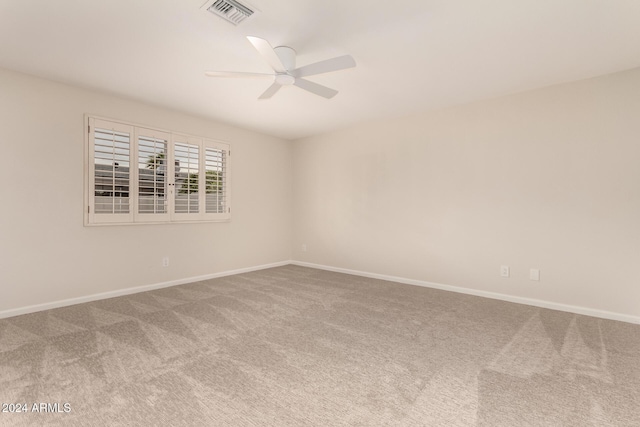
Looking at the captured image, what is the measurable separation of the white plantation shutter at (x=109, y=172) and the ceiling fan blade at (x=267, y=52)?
2410 millimetres

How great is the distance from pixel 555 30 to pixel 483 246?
235 cm

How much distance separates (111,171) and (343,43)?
305cm

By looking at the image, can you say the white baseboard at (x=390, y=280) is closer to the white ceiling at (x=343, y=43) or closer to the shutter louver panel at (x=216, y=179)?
the shutter louver panel at (x=216, y=179)

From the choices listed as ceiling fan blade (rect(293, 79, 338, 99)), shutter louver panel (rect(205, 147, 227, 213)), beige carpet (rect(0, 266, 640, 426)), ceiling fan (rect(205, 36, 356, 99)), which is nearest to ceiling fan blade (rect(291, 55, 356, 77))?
ceiling fan (rect(205, 36, 356, 99))

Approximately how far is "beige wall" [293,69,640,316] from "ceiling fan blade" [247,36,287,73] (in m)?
2.52

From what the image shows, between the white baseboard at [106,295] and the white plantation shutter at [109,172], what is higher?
the white plantation shutter at [109,172]

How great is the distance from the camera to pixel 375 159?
482 centimetres

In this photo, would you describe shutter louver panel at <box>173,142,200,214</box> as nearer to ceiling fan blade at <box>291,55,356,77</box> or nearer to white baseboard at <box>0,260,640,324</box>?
white baseboard at <box>0,260,640,324</box>

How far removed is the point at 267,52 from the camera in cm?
227

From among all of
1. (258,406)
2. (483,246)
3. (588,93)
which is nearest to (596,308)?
(483,246)

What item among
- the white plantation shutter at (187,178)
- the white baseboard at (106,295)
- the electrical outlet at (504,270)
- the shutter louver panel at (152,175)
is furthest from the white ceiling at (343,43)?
the white baseboard at (106,295)

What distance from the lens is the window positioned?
3568 millimetres

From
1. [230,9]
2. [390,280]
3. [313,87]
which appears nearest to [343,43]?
[313,87]

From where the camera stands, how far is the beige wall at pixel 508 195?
3020 mm
